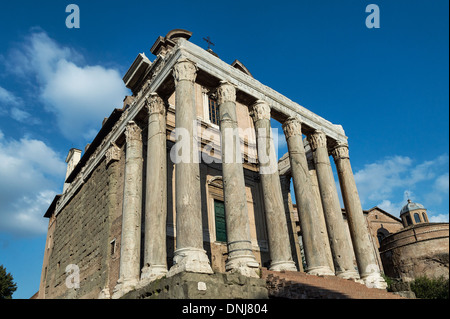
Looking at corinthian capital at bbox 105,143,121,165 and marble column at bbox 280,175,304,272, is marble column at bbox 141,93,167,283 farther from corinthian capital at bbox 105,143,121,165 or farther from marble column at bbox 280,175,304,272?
marble column at bbox 280,175,304,272

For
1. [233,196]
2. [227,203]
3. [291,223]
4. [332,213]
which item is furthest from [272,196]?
[291,223]

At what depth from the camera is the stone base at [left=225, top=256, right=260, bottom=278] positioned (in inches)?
378

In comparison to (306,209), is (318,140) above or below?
above

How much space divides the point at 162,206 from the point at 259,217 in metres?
8.17

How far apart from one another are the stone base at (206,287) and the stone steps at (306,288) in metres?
0.34

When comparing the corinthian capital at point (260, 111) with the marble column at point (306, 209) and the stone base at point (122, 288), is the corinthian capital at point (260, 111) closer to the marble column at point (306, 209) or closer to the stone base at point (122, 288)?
the marble column at point (306, 209)

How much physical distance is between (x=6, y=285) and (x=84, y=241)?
1497 centimetres

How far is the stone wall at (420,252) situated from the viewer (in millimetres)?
28875

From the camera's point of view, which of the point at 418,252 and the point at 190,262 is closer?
the point at 190,262

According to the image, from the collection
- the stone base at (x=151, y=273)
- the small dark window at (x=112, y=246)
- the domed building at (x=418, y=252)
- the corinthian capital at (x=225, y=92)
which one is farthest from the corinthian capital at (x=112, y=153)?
the domed building at (x=418, y=252)

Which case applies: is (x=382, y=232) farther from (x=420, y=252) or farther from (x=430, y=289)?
(x=430, y=289)

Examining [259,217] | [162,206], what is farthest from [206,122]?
[162,206]

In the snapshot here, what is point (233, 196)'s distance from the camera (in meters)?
10.8
